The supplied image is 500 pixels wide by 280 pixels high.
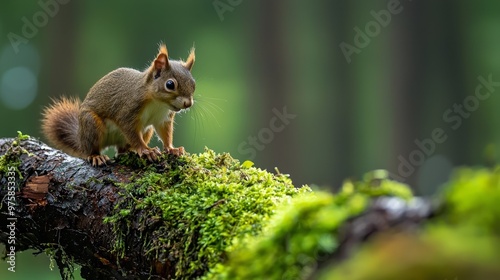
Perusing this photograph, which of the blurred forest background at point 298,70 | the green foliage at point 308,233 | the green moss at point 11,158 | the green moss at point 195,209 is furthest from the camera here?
the blurred forest background at point 298,70

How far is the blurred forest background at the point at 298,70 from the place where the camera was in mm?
10172

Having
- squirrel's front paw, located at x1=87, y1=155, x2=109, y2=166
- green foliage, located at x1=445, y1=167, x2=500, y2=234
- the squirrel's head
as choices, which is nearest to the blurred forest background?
the squirrel's head

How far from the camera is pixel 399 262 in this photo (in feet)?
2.08

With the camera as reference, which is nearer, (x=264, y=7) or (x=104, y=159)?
(x=104, y=159)

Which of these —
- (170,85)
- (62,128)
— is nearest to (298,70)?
(62,128)

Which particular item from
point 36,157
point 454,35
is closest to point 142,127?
point 36,157

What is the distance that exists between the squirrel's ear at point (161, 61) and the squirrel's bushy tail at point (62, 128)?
45cm

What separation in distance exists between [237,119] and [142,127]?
8.18 metres

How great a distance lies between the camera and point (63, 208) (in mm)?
1712

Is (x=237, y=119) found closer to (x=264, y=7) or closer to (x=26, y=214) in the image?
(x=264, y=7)

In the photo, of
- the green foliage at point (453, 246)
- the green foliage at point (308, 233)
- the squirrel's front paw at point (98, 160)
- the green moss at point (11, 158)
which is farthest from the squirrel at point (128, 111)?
the green foliage at point (453, 246)

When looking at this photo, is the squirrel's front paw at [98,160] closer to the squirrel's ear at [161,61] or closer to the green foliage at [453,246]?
the squirrel's ear at [161,61]

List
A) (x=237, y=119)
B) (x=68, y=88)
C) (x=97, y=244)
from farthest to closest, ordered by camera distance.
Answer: (x=237, y=119), (x=68, y=88), (x=97, y=244)

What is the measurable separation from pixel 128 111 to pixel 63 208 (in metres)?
0.74
